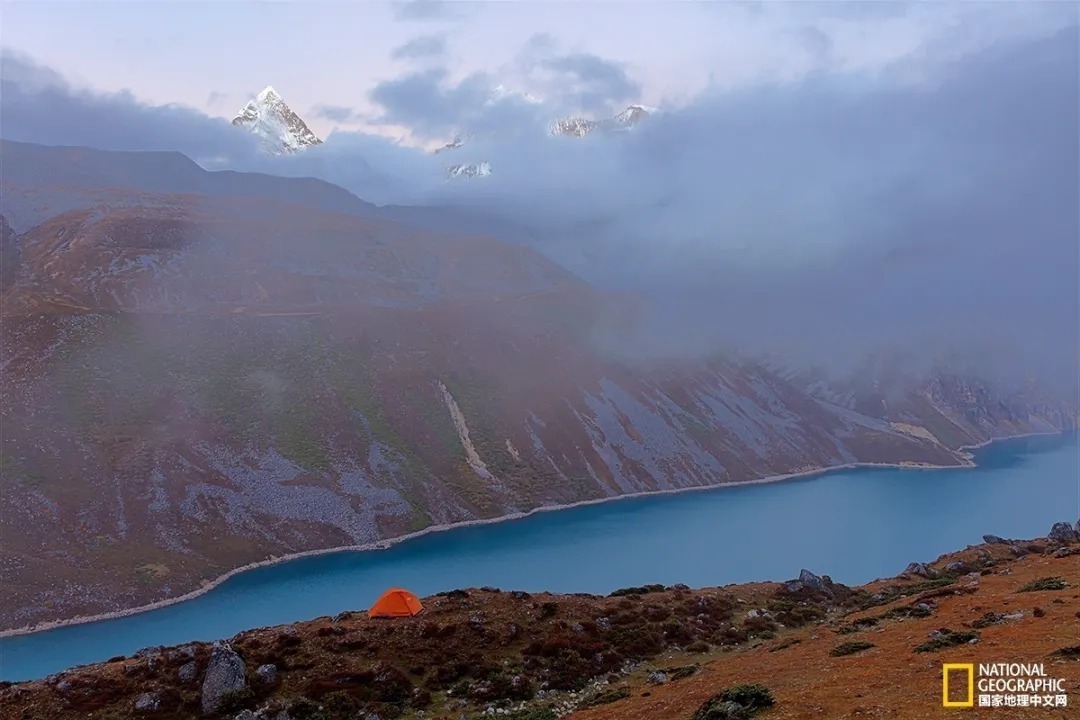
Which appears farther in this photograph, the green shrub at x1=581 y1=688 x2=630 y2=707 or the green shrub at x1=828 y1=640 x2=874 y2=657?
the green shrub at x1=581 y1=688 x2=630 y2=707

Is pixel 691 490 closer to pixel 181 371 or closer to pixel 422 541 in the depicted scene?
pixel 422 541

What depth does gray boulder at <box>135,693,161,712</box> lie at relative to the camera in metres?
33.4

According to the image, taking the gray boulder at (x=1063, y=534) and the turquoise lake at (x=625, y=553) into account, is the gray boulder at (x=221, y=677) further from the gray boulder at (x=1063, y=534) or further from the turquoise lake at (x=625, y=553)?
the gray boulder at (x=1063, y=534)

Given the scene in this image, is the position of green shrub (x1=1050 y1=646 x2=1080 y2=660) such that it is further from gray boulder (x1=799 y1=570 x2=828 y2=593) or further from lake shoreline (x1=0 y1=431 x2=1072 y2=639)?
lake shoreline (x1=0 y1=431 x2=1072 y2=639)

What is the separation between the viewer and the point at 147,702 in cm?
3362

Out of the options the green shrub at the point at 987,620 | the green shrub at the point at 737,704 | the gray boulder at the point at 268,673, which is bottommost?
the gray boulder at the point at 268,673

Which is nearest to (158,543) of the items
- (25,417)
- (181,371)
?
(25,417)

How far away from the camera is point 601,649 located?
38.8 metres

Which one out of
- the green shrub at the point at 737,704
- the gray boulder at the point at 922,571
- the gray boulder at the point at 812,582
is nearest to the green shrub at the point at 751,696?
the green shrub at the point at 737,704

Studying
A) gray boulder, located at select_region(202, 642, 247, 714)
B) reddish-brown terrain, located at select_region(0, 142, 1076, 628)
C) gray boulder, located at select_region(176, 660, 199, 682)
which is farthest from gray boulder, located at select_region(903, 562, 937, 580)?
reddish-brown terrain, located at select_region(0, 142, 1076, 628)

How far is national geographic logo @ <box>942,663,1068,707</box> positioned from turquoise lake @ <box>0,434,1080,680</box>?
73.6 meters

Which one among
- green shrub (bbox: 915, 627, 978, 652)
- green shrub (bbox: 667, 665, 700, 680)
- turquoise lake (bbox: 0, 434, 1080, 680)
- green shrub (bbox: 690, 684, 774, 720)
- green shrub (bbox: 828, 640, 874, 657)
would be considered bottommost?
turquoise lake (bbox: 0, 434, 1080, 680)

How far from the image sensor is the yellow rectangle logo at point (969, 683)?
19531 mm

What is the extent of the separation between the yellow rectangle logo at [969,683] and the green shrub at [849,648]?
779cm
